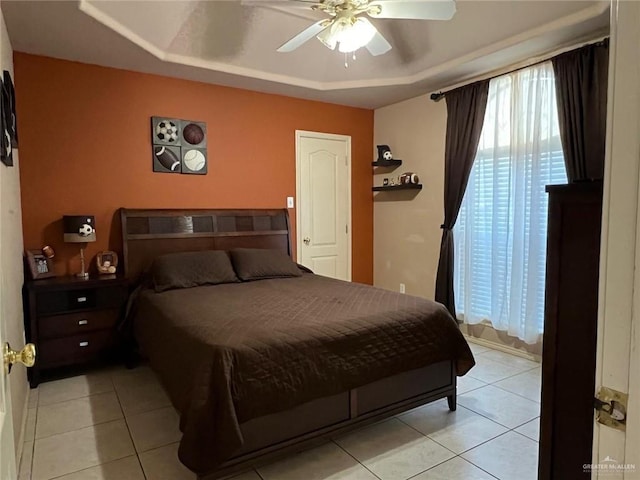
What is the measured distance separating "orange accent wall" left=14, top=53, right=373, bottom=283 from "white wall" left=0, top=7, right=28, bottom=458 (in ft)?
0.79

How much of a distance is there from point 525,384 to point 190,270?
9.32 feet

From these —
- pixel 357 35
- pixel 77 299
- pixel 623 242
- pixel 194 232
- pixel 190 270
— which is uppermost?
pixel 357 35

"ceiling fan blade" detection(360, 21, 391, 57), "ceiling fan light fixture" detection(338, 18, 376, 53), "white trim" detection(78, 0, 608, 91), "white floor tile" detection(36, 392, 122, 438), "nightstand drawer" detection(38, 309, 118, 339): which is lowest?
"white floor tile" detection(36, 392, 122, 438)

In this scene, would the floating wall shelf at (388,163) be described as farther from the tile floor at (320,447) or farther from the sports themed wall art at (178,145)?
the tile floor at (320,447)

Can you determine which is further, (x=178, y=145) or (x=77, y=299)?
(x=178, y=145)

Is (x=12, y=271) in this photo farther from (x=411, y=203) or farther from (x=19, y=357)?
(x=411, y=203)

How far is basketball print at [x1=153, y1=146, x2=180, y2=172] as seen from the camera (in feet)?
12.7

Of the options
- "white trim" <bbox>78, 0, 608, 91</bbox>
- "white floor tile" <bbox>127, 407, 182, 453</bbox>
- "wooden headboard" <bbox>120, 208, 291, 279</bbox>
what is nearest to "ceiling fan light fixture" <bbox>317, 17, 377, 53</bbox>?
"white trim" <bbox>78, 0, 608, 91</bbox>

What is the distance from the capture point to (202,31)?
3271 mm

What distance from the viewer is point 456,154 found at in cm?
407

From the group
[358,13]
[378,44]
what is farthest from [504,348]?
[358,13]

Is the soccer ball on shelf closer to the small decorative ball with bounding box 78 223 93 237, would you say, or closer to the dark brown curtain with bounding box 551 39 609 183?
the small decorative ball with bounding box 78 223 93 237

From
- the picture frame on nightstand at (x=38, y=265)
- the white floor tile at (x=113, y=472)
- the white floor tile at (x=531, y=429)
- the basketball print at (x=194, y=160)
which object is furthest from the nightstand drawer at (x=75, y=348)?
the white floor tile at (x=531, y=429)

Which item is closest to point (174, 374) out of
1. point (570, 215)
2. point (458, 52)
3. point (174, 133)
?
point (570, 215)
